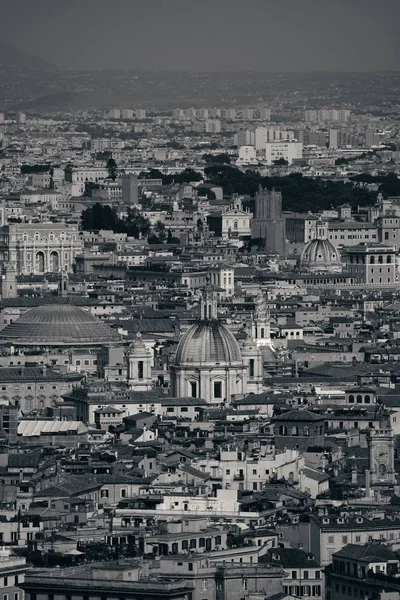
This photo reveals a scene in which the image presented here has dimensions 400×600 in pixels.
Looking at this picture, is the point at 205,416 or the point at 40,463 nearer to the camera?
the point at 40,463

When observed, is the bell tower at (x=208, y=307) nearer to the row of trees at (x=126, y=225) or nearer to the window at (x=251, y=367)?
the window at (x=251, y=367)

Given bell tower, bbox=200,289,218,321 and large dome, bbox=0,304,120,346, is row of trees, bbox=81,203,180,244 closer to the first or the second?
large dome, bbox=0,304,120,346

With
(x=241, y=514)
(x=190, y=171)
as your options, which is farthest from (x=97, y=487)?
(x=190, y=171)

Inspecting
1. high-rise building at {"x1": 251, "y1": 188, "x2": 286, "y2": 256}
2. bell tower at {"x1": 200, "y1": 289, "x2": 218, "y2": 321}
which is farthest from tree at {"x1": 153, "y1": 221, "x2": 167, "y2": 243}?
bell tower at {"x1": 200, "y1": 289, "x2": 218, "y2": 321}

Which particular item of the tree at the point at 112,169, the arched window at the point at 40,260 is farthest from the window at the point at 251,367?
the tree at the point at 112,169

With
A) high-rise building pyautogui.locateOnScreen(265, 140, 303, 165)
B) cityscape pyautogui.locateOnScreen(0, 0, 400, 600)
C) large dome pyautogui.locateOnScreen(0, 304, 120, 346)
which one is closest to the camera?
cityscape pyautogui.locateOnScreen(0, 0, 400, 600)

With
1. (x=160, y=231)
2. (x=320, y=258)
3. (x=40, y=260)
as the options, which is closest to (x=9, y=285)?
(x=320, y=258)

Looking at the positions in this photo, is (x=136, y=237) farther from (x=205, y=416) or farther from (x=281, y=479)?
(x=281, y=479)

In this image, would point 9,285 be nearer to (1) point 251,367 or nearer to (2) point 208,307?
(2) point 208,307
